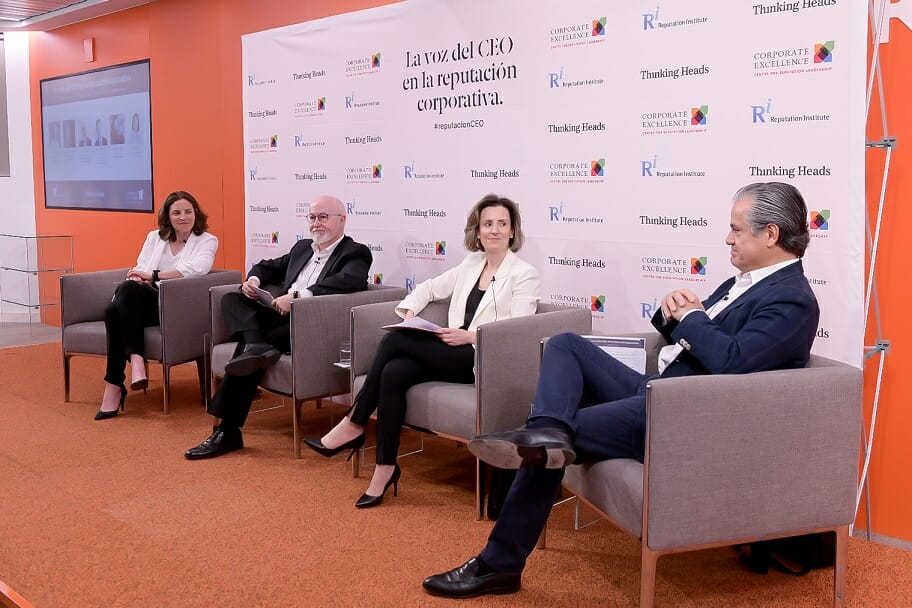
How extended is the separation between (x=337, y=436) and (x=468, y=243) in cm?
106

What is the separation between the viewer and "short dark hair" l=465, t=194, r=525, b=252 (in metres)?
3.98

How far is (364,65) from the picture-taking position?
505 cm

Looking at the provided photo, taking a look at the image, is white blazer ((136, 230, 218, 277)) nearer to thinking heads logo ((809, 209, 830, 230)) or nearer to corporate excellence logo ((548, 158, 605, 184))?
corporate excellence logo ((548, 158, 605, 184))

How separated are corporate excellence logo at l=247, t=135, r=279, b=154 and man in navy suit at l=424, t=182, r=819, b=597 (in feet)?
10.9

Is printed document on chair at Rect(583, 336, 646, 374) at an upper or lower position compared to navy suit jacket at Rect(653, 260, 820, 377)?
lower

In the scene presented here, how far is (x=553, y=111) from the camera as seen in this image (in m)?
4.12

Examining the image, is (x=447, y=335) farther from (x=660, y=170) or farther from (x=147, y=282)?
(x=147, y=282)

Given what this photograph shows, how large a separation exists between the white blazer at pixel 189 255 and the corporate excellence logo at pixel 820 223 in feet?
11.2

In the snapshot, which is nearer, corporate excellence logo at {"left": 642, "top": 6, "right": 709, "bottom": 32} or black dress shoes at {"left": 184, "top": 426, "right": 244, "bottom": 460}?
corporate excellence logo at {"left": 642, "top": 6, "right": 709, "bottom": 32}

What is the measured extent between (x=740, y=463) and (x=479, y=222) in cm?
188

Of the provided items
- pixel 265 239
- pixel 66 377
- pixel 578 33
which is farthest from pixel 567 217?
pixel 66 377

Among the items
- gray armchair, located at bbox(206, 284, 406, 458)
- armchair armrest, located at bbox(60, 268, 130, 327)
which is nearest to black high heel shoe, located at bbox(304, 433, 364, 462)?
gray armchair, located at bbox(206, 284, 406, 458)

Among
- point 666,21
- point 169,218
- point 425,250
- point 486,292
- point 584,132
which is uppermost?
point 666,21

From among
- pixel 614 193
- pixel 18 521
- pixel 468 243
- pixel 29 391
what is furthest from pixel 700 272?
pixel 29 391
